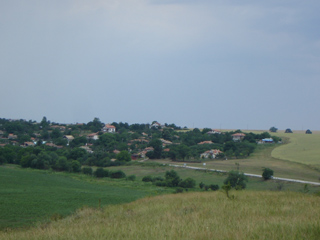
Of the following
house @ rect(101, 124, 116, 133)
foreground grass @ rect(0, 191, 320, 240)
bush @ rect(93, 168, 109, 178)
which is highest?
house @ rect(101, 124, 116, 133)

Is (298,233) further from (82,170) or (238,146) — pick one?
(238,146)

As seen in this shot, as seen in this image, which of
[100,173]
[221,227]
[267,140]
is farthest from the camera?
[267,140]

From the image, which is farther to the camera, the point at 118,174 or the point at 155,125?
the point at 155,125

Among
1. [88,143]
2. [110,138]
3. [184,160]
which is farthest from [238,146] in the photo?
[88,143]

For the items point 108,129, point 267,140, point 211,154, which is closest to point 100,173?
point 211,154

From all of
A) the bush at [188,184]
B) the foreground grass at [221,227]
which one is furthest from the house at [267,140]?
the foreground grass at [221,227]

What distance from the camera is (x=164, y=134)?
11375 cm

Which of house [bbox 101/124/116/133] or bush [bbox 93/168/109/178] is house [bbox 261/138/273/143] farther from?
house [bbox 101/124/116/133]

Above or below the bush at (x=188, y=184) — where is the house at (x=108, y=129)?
above

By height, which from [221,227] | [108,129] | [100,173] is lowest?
[100,173]

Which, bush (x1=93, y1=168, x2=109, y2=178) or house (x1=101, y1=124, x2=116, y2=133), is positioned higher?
house (x1=101, y1=124, x2=116, y2=133)

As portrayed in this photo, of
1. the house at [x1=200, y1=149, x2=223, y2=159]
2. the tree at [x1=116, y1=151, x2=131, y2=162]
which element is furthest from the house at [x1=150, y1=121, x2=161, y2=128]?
the tree at [x1=116, y1=151, x2=131, y2=162]

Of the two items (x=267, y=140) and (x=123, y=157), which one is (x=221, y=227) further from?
(x=267, y=140)

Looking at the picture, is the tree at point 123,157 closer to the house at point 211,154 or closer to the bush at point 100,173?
the house at point 211,154
